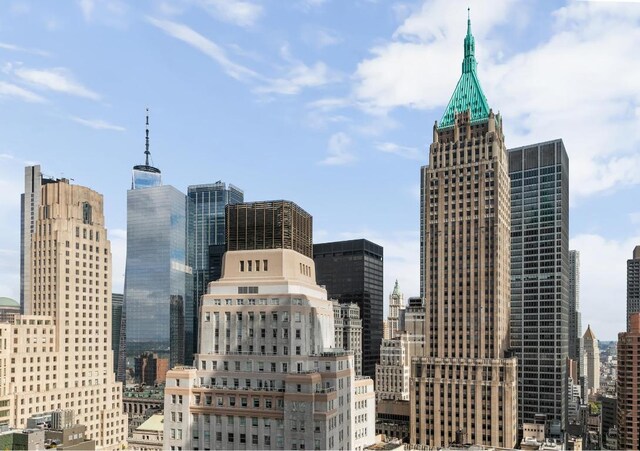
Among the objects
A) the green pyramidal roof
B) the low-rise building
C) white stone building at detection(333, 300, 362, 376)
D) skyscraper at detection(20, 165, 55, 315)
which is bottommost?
the low-rise building

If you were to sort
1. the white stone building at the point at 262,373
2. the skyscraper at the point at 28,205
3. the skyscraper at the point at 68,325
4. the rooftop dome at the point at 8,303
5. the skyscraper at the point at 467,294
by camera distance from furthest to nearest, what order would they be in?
the rooftop dome at the point at 8,303 < the skyscraper at the point at 28,205 < the skyscraper at the point at 467,294 < the skyscraper at the point at 68,325 < the white stone building at the point at 262,373

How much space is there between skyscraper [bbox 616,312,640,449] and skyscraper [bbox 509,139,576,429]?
12.9 metres

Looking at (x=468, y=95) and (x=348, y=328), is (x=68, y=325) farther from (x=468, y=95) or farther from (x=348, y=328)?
(x=348, y=328)

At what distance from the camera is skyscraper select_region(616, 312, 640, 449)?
405 feet

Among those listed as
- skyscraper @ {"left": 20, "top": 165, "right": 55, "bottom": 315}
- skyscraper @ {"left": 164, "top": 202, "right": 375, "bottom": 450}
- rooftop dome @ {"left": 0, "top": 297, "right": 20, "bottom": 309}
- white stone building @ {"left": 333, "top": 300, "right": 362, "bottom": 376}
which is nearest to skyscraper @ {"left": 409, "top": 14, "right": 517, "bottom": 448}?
skyscraper @ {"left": 164, "top": 202, "right": 375, "bottom": 450}

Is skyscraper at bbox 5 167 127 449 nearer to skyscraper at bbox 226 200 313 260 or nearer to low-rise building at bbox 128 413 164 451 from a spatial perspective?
low-rise building at bbox 128 413 164 451

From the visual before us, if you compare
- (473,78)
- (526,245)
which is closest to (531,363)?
(526,245)

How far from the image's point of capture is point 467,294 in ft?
374

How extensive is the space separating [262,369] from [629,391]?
326ft

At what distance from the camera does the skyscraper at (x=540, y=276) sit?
460 ft

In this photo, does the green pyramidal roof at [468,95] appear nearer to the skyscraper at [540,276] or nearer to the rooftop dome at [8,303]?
the skyscraper at [540,276]

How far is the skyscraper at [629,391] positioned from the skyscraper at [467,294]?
30.4 meters

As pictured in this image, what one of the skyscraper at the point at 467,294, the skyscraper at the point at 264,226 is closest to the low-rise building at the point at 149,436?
the skyscraper at the point at 467,294

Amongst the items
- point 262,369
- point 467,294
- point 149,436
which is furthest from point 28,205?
point 262,369
